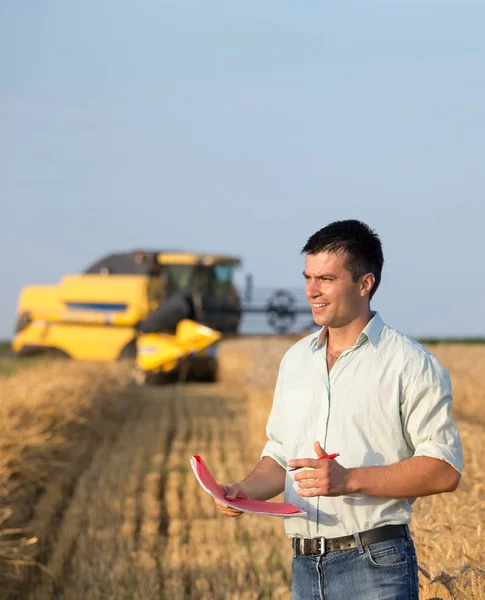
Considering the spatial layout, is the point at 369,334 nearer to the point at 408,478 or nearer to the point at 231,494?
the point at 408,478

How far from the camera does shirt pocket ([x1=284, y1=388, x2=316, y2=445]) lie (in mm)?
3000

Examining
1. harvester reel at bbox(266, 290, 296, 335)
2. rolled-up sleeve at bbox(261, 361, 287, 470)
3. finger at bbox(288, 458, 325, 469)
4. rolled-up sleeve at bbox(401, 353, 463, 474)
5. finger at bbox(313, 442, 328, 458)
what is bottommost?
harvester reel at bbox(266, 290, 296, 335)

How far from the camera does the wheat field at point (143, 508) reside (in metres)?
4.54

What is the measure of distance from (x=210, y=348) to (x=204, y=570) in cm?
1277

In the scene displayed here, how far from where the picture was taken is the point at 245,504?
2924mm

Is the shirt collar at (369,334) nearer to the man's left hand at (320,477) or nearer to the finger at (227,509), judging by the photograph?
the man's left hand at (320,477)

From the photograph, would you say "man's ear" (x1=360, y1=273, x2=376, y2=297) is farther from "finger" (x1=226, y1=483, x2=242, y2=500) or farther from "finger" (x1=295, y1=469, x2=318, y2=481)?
"finger" (x1=226, y1=483, x2=242, y2=500)

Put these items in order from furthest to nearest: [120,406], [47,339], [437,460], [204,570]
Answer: [47,339], [120,406], [204,570], [437,460]

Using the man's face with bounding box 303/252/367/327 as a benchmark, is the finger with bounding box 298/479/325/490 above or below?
below

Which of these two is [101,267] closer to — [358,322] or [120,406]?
[120,406]

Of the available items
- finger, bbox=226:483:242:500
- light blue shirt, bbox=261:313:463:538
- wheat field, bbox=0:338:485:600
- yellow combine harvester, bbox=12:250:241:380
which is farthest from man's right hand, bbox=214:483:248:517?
yellow combine harvester, bbox=12:250:241:380

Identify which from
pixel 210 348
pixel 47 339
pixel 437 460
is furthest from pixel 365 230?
pixel 47 339

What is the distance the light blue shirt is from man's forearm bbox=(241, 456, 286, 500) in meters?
0.11

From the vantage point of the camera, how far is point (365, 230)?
299 centimetres
